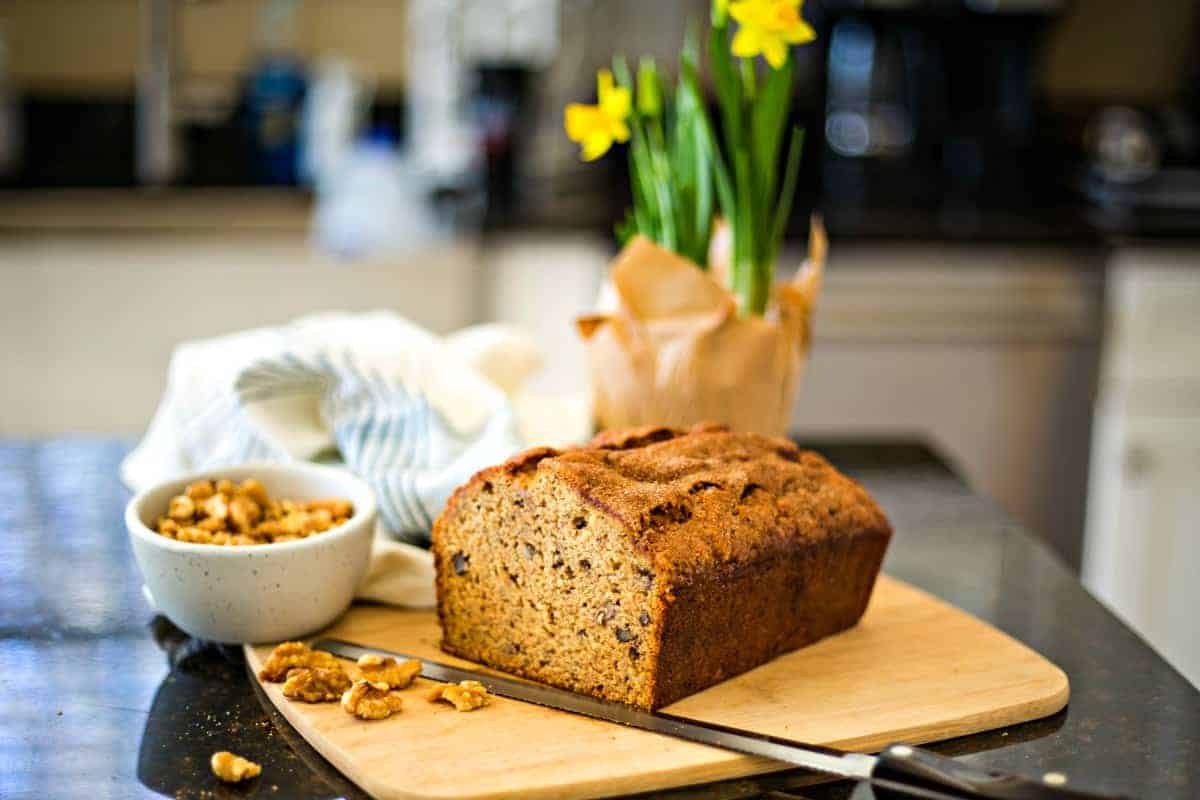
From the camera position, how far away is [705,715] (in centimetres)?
101

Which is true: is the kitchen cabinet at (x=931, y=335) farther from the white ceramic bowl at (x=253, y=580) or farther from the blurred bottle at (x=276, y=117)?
the white ceramic bowl at (x=253, y=580)

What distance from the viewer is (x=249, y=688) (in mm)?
1046

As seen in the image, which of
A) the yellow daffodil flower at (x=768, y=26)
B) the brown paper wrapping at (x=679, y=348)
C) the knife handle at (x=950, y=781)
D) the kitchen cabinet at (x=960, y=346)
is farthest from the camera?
the kitchen cabinet at (x=960, y=346)

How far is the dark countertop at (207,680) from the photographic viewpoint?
0.92 meters

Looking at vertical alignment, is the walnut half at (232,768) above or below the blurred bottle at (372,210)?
below

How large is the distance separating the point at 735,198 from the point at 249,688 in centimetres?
70

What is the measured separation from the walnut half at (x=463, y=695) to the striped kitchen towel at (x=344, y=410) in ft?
0.95

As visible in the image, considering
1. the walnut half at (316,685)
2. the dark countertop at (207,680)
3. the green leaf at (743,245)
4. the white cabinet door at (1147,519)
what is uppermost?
the green leaf at (743,245)

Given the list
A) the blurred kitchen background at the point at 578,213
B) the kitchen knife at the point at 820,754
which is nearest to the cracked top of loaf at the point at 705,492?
the kitchen knife at the point at 820,754

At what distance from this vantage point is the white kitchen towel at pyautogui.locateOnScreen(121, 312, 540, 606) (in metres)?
1.30

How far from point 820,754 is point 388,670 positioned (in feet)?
1.09

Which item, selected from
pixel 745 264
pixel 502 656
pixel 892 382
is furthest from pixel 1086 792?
pixel 892 382

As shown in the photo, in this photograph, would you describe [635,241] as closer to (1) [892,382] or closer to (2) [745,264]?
(2) [745,264]

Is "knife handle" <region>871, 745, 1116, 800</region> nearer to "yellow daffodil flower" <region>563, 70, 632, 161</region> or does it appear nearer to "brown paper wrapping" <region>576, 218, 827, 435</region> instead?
"brown paper wrapping" <region>576, 218, 827, 435</region>
